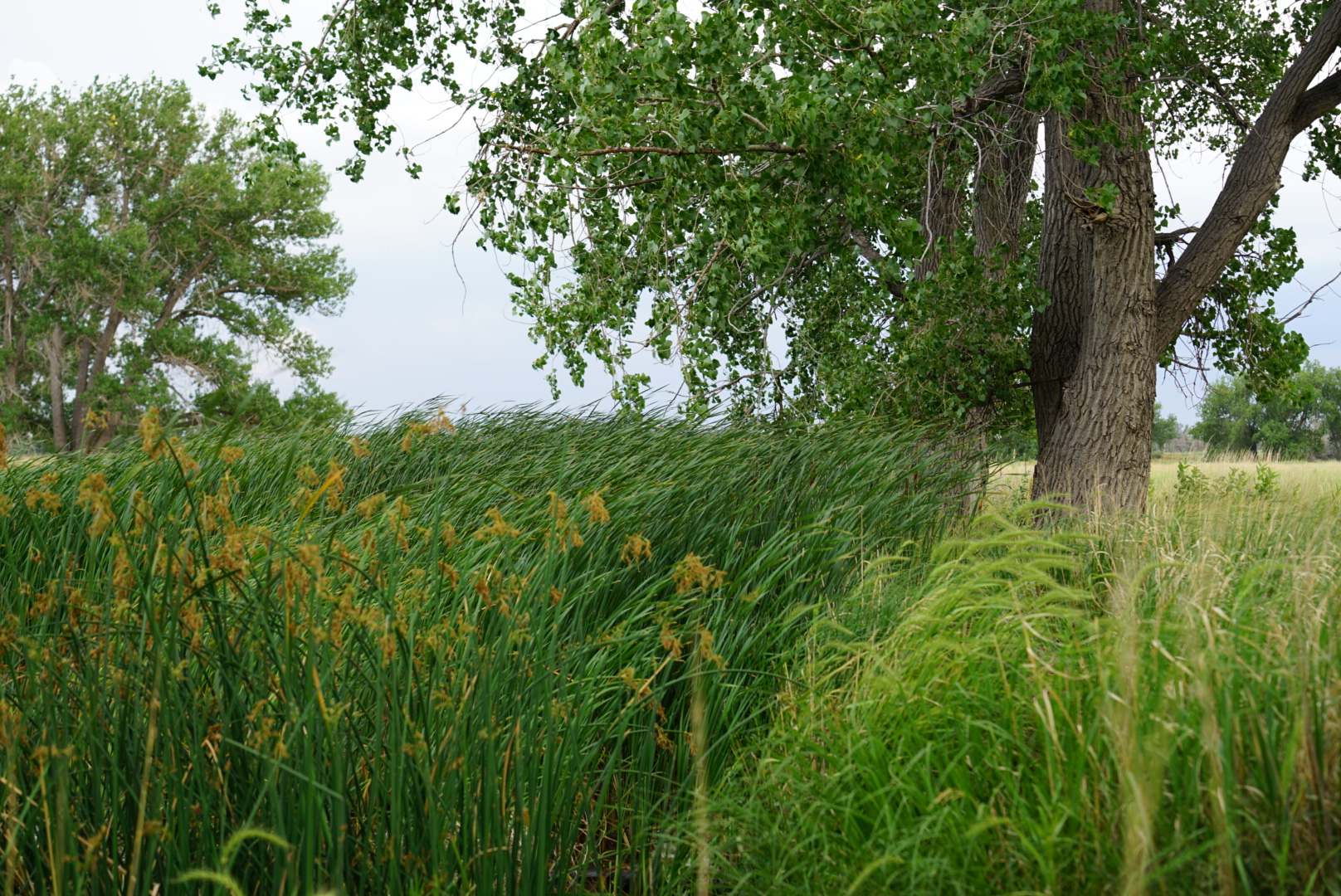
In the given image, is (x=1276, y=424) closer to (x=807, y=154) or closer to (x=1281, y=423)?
(x=1281, y=423)

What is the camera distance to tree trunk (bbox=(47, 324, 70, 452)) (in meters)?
22.9

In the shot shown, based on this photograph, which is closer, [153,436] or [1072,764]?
[1072,764]

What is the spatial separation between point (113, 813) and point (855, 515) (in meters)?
3.91

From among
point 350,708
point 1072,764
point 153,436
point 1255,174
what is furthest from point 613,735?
point 1255,174

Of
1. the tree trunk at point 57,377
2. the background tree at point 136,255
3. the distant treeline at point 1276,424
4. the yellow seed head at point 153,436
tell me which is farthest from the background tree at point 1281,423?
the yellow seed head at point 153,436

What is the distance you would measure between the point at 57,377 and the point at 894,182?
23342 mm

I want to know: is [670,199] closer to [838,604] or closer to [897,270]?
[897,270]

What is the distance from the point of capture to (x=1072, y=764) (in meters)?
1.98

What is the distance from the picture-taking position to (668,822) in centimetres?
265

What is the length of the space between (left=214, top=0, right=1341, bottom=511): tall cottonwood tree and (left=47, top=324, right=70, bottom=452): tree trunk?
18.6 metres

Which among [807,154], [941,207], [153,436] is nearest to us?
[153,436]

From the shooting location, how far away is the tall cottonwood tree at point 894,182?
5.46 meters

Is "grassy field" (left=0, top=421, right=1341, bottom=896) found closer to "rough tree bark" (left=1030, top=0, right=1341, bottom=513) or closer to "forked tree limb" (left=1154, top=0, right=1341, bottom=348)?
"rough tree bark" (left=1030, top=0, right=1341, bottom=513)

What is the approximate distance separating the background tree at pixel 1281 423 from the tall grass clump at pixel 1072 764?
45.8 metres
